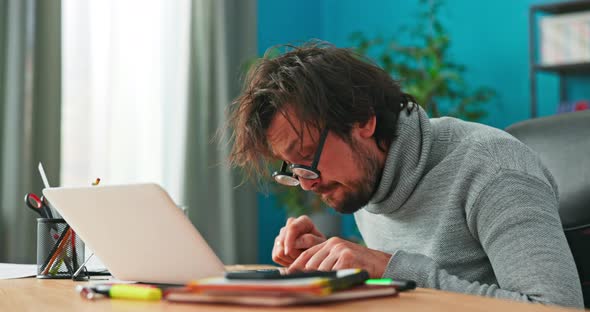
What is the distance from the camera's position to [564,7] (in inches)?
131

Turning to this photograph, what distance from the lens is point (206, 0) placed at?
11.8ft

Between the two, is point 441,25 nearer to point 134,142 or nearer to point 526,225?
point 134,142

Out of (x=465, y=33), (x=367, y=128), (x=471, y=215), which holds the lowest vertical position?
(x=471, y=215)

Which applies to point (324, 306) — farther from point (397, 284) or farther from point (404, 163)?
point (404, 163)

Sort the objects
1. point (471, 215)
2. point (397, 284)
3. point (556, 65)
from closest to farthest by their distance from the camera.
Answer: point (397, 284), point (471, 215), point (556, 65)

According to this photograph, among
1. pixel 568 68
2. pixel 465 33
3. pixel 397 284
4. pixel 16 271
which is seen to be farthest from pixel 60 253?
pixel 465 33

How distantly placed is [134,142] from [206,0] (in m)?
0.79

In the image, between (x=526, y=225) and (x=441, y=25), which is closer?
(x=526, y=225)

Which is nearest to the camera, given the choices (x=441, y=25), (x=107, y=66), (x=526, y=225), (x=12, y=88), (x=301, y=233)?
(x=526, y=225)

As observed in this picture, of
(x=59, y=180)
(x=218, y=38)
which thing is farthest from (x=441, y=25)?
(x=59, y=180)

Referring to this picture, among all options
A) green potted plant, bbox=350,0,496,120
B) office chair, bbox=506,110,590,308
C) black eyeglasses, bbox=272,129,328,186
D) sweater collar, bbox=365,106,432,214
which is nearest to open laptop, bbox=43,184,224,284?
black eyeglasses, bbox=272,129,328,186

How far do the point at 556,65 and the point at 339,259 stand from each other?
2.49m

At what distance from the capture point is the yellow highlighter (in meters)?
0.94

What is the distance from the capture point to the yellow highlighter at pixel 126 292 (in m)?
0.94
